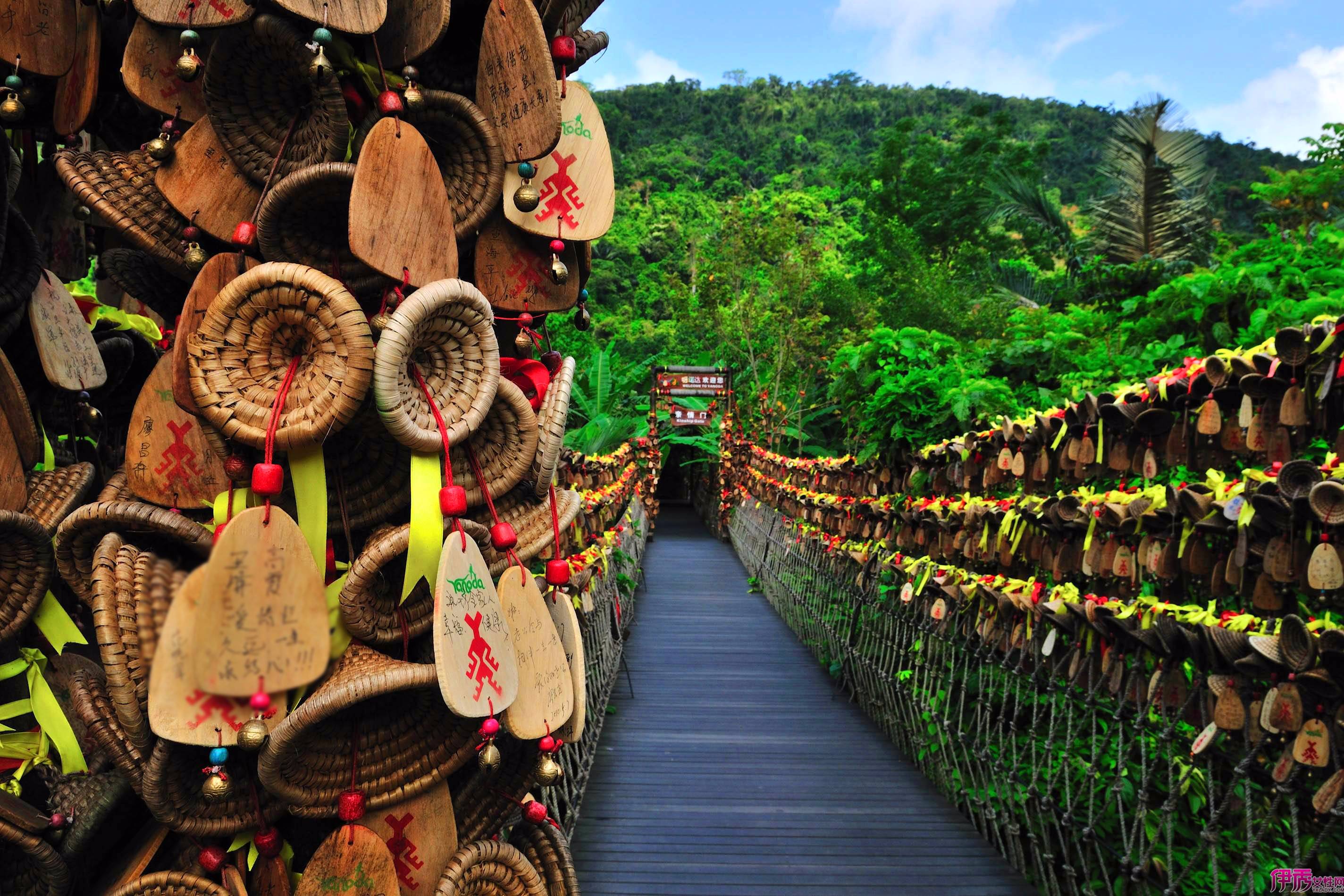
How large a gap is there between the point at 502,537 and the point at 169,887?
506 millimetres

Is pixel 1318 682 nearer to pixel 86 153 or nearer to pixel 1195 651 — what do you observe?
pixel 1195 651

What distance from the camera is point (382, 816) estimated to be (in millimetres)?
1048

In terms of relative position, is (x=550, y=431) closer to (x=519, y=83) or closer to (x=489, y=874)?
(x=519, y=83)

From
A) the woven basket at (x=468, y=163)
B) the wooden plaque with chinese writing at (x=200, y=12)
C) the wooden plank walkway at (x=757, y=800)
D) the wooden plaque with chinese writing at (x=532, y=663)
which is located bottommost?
the wooden plank walkway at (x=757, y=800)

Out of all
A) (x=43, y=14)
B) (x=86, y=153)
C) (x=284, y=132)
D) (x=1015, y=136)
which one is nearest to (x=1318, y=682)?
(x=284, y=132)

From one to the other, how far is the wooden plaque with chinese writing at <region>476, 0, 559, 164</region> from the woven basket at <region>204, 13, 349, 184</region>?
192mm

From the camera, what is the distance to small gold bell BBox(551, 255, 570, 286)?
1185 millimetres

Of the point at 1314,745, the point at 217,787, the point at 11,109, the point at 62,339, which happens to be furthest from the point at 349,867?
the point at 1314,745

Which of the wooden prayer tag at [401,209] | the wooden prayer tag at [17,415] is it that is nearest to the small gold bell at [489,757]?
the wooden prayer tag at [401,209]

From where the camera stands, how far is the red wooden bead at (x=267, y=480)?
2.65 feet

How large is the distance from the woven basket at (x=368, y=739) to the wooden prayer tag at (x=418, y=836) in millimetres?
22

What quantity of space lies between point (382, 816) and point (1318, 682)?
1.63 metres

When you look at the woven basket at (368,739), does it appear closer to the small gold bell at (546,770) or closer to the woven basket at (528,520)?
the small gold bell at (546,770)

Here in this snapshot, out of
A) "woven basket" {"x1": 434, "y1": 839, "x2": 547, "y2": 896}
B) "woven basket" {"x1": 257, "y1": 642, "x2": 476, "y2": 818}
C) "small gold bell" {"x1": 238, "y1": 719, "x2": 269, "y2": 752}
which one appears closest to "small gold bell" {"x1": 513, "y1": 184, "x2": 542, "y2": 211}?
"woven basket" {"x1": 257, "y1": 642, "x2": 476, "y2": 818}
